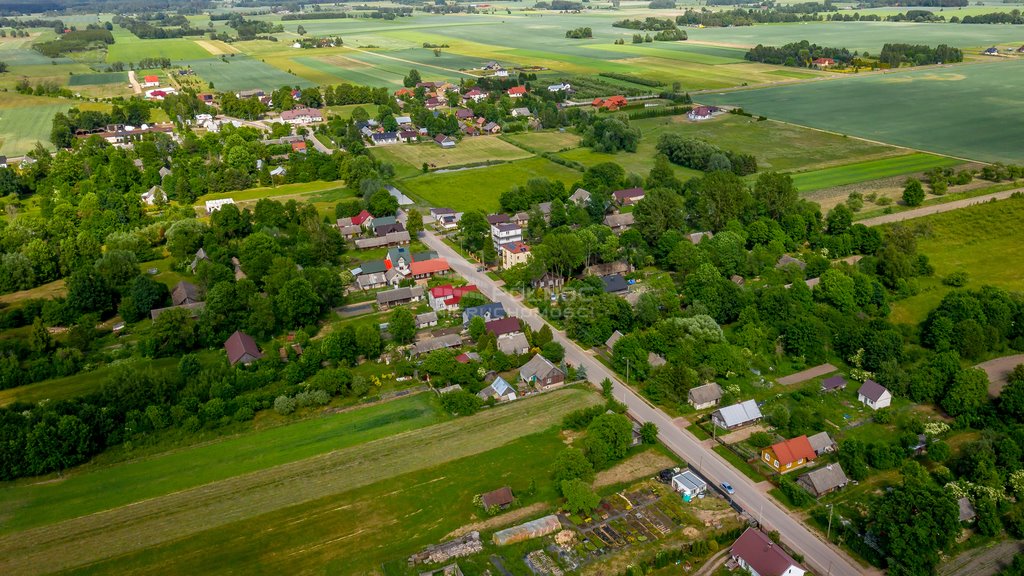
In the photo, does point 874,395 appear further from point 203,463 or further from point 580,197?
point 580,197

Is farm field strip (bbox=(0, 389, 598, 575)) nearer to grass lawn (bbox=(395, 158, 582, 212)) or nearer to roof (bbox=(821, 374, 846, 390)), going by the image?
roof (bbox=(821, 374, 846, 390))

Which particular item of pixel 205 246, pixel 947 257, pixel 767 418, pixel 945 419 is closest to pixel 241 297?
pixel 205 246

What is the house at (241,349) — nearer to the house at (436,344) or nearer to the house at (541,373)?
the house at (436,344)

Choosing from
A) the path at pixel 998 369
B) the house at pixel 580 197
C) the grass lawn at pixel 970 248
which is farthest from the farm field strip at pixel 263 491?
the house at pixel 580 197

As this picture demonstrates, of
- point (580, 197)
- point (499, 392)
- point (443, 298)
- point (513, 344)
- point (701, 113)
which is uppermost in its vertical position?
point (701, 113)

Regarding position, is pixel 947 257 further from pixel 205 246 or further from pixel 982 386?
pixel 205 246

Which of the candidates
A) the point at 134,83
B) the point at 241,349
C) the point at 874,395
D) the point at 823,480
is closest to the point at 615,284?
the point at 874,395

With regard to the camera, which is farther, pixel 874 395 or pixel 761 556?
pixel 874 395
